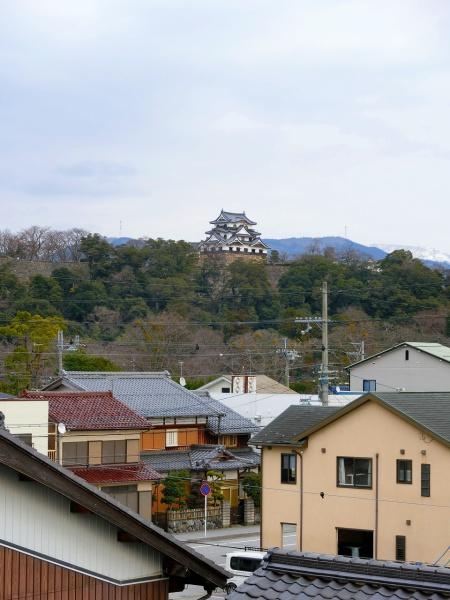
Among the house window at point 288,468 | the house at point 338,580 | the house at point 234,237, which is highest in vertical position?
the house at point 234,237

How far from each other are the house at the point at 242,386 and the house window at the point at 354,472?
2479 cm

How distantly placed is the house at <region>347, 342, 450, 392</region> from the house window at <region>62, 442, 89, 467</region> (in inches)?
577

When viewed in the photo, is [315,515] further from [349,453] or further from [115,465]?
[115,465]

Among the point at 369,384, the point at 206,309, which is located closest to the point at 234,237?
the point at 206,309

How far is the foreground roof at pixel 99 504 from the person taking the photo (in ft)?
22.7

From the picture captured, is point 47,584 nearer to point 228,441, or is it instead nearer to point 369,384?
point 228,441

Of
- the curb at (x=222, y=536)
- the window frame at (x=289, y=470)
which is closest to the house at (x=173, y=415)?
the curb at (x=222, y=536)

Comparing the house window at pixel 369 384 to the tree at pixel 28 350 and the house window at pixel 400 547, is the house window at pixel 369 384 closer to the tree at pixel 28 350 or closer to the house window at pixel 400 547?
the tree at pixel 28 350

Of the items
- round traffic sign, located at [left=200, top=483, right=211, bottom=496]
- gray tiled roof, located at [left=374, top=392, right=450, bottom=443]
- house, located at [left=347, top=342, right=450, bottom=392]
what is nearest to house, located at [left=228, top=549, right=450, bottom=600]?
gray tiled roof, located at [left=374, top=392, right=450, bottom=443]

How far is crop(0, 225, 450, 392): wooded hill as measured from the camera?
209ft

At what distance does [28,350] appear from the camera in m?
53.5

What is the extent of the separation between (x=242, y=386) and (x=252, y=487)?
12.1 m

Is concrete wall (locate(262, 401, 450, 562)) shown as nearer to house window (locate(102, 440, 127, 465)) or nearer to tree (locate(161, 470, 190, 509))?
house window (locate(102, 440, 127, 465))

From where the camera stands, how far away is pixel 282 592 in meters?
6.20
